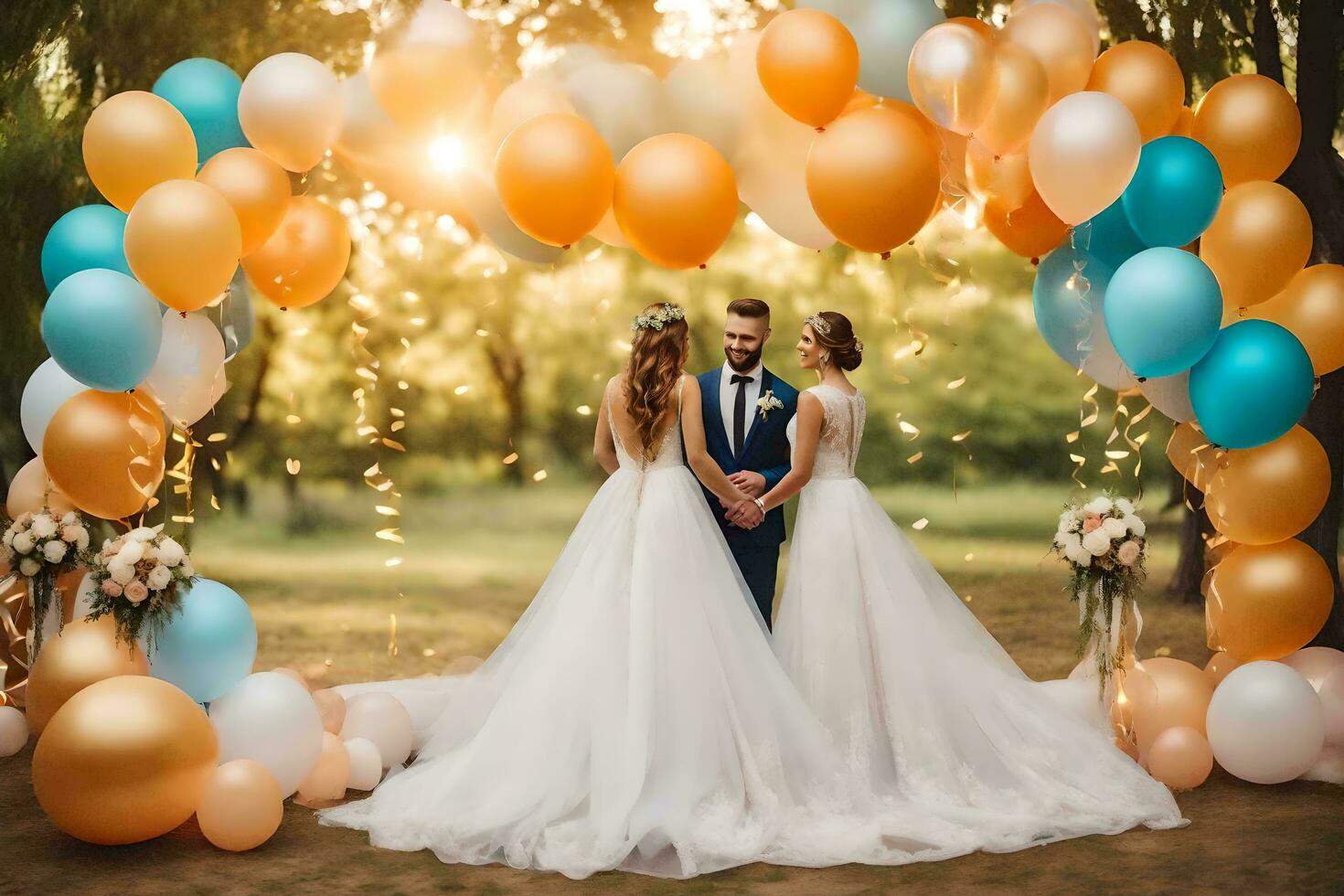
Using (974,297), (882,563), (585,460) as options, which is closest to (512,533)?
(585,460)

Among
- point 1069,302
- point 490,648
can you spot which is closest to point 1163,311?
point 1069,302

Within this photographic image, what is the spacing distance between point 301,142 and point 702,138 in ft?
5.31

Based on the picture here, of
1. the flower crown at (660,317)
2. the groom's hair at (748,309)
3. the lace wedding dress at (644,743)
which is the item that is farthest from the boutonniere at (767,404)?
the flower crown at (660,317)

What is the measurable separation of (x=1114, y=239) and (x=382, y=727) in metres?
3.49

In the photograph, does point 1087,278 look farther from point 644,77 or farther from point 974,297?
point 974,297

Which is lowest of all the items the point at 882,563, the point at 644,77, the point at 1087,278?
the point at 882,563

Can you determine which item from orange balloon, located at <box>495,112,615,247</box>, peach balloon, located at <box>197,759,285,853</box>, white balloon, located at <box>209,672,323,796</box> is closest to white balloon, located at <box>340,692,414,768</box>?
white balloon, located at <box>209,672,323,796</box>

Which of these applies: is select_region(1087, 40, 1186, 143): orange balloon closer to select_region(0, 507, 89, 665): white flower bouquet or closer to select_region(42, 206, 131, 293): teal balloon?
select_region(42, 206, 131, 293): teal balloon

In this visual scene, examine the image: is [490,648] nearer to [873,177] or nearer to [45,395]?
[45,395]

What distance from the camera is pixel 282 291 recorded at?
5.75 meters

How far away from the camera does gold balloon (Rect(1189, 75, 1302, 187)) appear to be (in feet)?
17.1

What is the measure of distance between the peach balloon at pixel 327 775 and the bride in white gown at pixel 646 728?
0.57ft

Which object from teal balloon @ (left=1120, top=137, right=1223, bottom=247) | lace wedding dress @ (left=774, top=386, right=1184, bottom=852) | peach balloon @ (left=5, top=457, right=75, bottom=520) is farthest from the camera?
peach balloon @ (left=5, top=457, right=75, bottom=520)

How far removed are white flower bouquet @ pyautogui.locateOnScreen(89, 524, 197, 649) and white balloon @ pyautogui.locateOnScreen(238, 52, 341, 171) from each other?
1582mm
